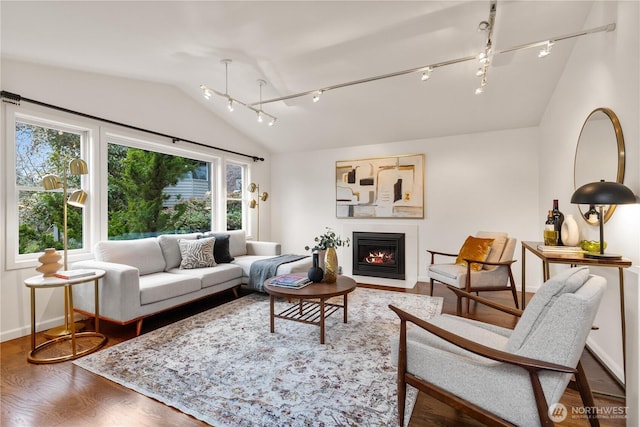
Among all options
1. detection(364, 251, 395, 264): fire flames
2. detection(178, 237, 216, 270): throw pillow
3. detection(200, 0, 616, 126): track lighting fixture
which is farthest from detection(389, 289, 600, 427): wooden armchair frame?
detection(364, 251, 395, 264): fire flames

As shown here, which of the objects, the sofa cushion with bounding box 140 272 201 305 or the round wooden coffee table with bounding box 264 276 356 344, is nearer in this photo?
the round wooden coffee table with bounding box 264 276 356 344

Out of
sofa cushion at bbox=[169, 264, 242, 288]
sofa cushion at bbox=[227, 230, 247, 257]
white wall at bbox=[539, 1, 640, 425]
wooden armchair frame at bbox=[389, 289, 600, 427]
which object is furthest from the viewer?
sofa cushion at bbox=[227, 230, 247, 257]

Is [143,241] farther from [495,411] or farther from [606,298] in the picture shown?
[606,298]

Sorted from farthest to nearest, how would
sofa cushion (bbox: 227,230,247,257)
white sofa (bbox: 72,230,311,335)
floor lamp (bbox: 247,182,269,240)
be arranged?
floor lamp (bbox: 247,182,269,240) < sofa cushion (bbox: 227,230,247,257) < white sofa (bbox: 72,230,311,335)

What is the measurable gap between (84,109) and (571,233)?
5112mm

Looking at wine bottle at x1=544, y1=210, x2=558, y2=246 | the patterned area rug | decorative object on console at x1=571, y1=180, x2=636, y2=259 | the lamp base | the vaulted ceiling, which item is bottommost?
the patterned area rug

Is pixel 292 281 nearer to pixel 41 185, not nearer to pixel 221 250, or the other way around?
pixel 221 250

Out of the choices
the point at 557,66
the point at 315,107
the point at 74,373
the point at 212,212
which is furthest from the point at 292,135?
the point at 74,373

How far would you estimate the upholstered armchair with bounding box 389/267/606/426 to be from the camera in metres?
1.19

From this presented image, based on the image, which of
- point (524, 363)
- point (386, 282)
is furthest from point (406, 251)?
point (524, 363)

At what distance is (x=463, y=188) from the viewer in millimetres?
4703

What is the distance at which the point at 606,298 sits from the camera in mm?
2344

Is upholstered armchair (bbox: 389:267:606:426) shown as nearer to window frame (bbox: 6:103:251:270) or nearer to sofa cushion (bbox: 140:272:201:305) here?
sofa cushion (bbox: 140:272:201:305)

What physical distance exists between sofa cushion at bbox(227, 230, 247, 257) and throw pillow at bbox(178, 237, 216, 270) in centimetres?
57
